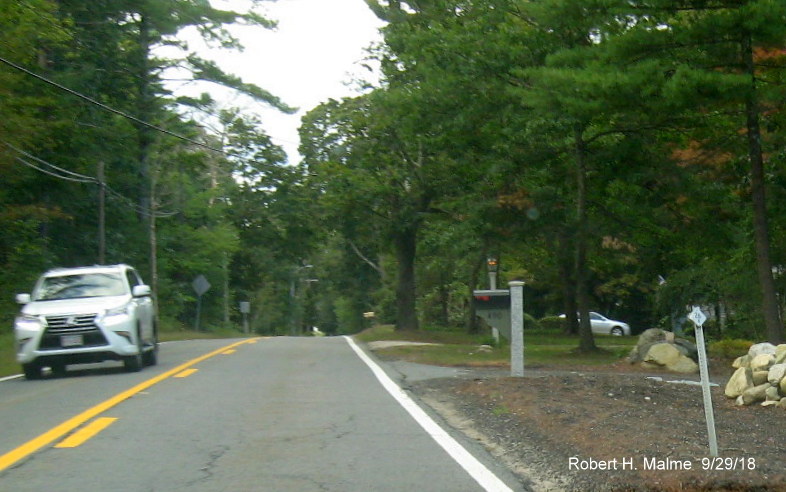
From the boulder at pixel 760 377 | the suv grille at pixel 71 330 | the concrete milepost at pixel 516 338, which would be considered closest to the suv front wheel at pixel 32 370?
the suv grille at pixel 71 330

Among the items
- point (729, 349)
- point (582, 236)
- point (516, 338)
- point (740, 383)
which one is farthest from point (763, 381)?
point (582, 236)

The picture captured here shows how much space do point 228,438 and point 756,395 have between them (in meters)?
7.02

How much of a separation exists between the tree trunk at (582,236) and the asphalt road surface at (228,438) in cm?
834

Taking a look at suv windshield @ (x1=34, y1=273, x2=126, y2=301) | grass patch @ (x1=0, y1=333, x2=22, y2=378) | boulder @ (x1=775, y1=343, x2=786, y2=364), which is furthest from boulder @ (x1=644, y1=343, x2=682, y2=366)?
grass patch @ (x1=0, y1=333, x2=22, y2=378)

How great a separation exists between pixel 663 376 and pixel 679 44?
19.5ft

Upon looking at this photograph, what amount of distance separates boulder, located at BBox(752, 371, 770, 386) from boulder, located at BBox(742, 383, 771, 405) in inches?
8.7

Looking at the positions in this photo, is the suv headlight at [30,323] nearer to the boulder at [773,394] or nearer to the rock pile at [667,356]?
the boulder at [773,394]

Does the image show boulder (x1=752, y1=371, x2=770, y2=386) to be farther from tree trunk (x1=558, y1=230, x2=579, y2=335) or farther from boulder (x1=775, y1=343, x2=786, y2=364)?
tree trunk (x1=558, y1=230, x2=579, y2=335)

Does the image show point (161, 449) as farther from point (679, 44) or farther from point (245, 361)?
point (679, 44)

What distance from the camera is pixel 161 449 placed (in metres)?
8.67

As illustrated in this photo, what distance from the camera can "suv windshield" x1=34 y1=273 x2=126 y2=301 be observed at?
650 inches

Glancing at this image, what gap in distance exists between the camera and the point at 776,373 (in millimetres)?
12203

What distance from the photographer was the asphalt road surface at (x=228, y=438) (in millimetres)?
7387

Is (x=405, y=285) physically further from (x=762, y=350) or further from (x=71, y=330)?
(x=762, y=350)
